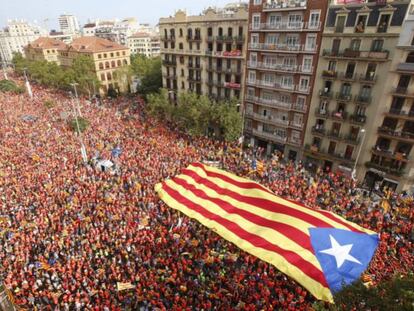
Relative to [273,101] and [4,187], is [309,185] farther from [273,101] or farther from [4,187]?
[4,187]

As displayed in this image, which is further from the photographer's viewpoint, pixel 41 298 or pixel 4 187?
pixel 4 187

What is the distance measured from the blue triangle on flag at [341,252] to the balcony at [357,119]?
789 inches

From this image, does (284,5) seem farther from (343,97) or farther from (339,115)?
(339,115)

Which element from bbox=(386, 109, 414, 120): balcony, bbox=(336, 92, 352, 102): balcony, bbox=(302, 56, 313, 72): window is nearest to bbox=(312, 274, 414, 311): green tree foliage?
bbox=(386, 109, 414, 120): balcony

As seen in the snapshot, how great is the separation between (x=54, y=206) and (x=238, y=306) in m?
17.9

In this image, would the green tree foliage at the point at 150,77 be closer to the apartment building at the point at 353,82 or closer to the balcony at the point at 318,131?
the balcony at the point at 318,131

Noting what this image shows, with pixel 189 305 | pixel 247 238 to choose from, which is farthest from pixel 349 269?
pixel 189 305

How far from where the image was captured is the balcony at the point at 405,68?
26259 millimetres

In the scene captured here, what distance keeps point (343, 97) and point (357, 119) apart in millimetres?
2964

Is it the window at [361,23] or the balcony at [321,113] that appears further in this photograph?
the balcony at [321,113]

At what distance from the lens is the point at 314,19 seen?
103 feet

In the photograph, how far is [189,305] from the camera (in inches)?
650

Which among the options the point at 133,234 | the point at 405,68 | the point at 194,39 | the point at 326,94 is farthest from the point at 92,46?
the point at 405,68

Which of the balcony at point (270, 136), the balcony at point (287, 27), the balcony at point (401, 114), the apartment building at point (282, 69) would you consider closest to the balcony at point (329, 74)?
the apartment building at point (282, 69)
